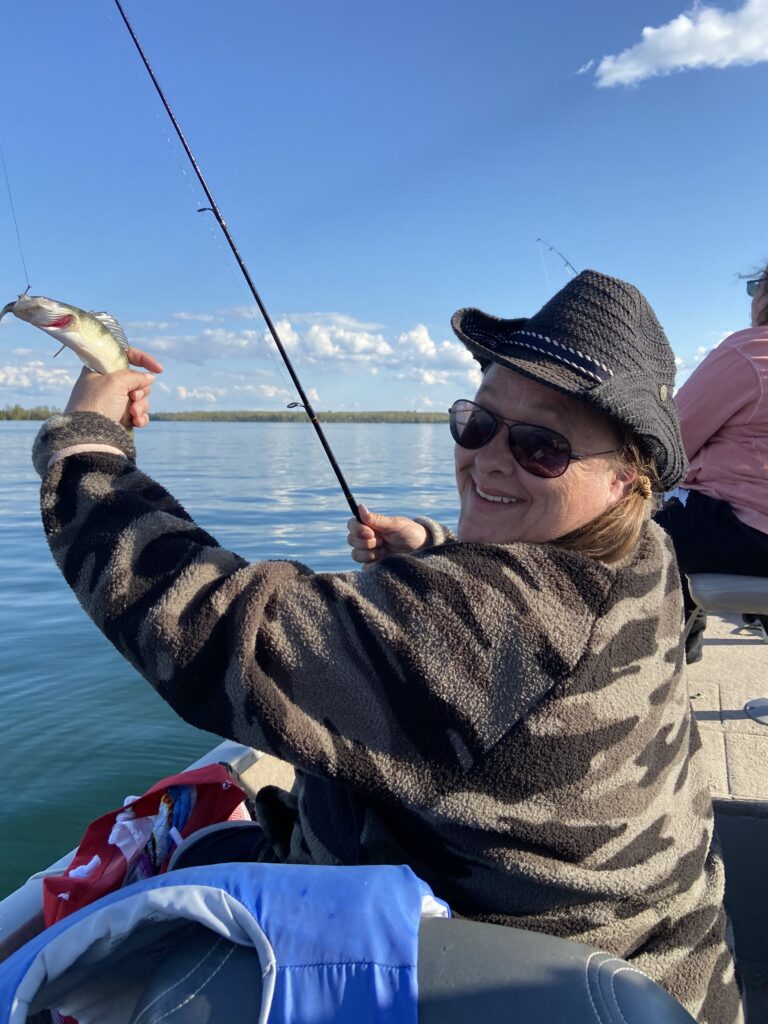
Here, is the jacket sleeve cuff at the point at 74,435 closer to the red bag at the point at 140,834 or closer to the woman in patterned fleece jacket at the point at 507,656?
the woman in patterned fleece jacket at the point at 507,656

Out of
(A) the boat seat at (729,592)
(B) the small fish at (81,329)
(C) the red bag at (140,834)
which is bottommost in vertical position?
(C) the red bag at (140,834)

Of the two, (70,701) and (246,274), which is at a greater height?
(246,274)

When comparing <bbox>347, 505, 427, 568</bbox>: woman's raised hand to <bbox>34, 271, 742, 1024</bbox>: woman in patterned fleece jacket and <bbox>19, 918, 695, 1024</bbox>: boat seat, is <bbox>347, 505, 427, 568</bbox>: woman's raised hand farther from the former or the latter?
<bbox>19, 918, 695, 1024</bbox>: boat seat

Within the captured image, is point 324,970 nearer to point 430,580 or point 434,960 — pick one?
point 434,960

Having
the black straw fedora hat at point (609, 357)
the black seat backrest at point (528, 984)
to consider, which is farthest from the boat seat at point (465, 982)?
the black straw fedora hat at point (609, 357)

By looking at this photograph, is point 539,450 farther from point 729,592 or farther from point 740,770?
point 740,770

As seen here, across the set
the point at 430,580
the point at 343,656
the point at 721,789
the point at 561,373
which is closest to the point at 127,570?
the point at 343,656

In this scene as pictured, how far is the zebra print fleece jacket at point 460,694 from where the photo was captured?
1.29 m

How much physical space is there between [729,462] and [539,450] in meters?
2.28

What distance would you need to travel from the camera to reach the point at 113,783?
5.34m

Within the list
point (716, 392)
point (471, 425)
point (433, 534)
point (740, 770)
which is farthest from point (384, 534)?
point (740, 770)

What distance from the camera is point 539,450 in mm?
1624

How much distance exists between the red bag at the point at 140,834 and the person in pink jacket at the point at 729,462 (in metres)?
2.09

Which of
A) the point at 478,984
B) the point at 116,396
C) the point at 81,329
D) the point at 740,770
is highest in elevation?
the point at 81,329
